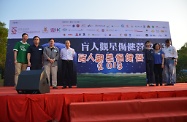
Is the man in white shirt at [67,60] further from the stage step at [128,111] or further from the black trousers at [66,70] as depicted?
the stage step at [128,111]

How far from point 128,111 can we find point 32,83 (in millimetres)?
1398

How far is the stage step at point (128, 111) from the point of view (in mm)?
2240

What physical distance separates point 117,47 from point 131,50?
461mm

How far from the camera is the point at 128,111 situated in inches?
92.0

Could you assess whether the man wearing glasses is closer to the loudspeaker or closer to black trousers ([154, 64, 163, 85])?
the loudspeaker

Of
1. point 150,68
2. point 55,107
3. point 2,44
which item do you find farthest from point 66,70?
point 2,44

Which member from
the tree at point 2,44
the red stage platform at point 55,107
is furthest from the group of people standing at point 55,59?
the tree at point 2,44

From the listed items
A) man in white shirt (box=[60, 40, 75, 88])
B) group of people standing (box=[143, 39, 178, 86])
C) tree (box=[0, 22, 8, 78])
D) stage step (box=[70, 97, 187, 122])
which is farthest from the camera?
tree (box=[0, 22, 8, 78])

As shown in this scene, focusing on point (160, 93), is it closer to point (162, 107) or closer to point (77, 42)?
point (162, 107)

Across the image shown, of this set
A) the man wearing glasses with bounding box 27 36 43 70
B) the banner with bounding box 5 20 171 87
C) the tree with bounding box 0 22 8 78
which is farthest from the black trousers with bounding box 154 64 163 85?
the tree with bounding box 0 22 8 78

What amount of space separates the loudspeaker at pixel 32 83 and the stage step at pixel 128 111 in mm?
555

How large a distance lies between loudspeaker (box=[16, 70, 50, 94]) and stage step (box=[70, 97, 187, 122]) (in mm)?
555

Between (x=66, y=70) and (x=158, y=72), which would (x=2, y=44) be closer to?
(x=66, y=70)

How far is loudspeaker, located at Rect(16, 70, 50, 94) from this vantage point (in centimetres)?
247
